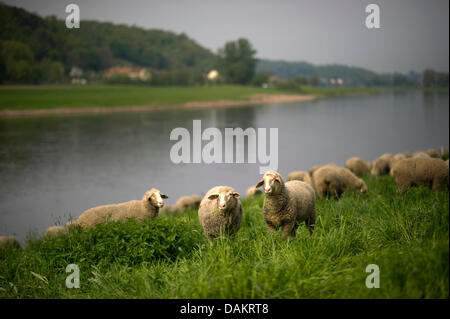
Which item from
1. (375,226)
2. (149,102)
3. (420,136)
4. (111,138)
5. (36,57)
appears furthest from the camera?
(149,102)

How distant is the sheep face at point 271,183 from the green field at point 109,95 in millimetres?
16209

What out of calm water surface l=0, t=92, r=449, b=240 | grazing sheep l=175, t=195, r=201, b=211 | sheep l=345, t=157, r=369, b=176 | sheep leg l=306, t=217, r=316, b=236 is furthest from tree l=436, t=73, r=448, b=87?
sheep leg l=306, t=217, r=316, b=236

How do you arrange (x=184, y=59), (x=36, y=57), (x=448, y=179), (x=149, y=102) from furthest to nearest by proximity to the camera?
(x=184, y=59) < (x=149, y=102) < (x=36, y=57) < (x=448, y=179)

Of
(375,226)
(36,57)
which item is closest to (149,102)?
(36,57)

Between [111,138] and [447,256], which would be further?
[111,138]

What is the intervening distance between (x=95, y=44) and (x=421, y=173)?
25441 millimetres

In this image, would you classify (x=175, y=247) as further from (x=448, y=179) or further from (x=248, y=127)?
(x=248, y=127)

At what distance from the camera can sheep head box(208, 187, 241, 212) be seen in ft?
16.9

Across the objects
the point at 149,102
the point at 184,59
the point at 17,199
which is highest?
the point at 184,59

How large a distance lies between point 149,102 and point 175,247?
2902 cm

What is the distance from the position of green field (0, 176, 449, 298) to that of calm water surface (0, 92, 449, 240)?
2.09 metres

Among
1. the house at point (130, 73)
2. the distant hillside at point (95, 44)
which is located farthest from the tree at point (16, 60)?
the house at point (130, 73)

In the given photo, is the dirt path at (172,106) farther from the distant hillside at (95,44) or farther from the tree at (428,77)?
the tree at (428,77)

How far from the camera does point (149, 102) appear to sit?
33125 mm
